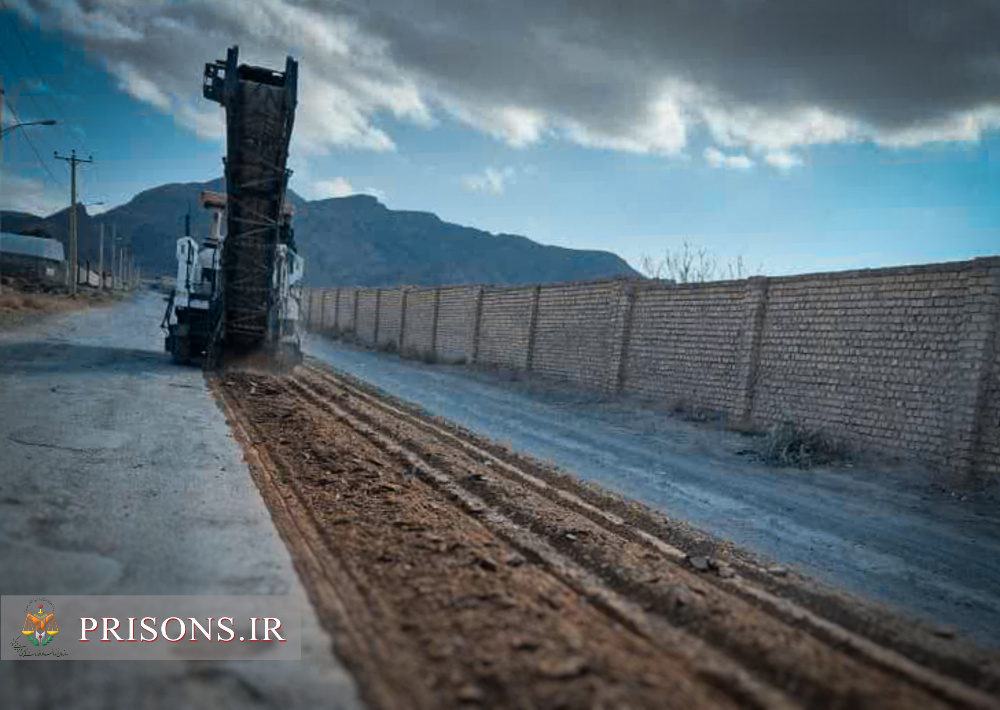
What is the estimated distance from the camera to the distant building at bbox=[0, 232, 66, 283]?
176 feet

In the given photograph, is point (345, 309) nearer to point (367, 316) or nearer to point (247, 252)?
point (367, 316)

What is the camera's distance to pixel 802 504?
6.51 meters

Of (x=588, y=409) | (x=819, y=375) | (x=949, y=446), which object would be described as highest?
(x=819, y=375)

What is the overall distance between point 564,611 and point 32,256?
76409 mm

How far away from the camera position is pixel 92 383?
8.30 meters

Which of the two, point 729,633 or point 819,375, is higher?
point 819,375

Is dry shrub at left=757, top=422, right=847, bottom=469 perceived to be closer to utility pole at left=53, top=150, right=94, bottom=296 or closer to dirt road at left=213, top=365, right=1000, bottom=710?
dirt road at left=213, top=365, right=1000, bottom=710

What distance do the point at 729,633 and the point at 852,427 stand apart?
735 cm

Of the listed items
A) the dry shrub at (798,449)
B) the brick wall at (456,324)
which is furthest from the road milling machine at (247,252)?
the dry shrub at (798,449)

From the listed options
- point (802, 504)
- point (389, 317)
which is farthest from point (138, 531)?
point (389, 317)

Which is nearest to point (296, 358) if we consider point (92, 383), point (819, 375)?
point (92, 383)

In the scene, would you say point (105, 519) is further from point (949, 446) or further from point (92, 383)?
point (949, 446)

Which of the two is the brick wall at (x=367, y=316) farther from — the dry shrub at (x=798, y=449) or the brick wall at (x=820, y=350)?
the dry shrub at (x=798, y=449)

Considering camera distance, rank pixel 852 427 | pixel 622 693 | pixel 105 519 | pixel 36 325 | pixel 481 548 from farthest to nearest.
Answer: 1. pixel 36 325
2. pixel 852 427
3. pixel 481 548
4. pixel 105 519
5. pixel 622 693
